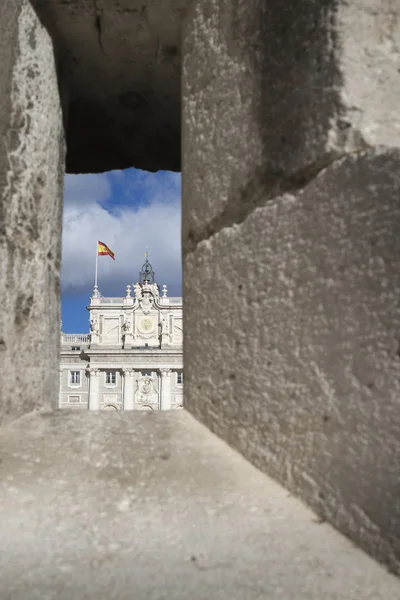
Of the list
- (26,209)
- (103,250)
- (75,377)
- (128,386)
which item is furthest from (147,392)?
(26,209)

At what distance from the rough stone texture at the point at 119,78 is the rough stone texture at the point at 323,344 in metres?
0.82

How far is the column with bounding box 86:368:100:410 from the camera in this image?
100 ft

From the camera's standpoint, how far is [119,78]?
1875 millimetres

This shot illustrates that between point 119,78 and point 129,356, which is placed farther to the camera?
point 129,356

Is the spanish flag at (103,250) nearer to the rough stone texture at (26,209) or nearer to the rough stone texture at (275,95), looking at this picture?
the rough stone texture at (26,209)

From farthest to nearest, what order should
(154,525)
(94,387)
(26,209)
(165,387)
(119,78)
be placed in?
(94,387), (165,387), (119,78), (26,209), (154,525)

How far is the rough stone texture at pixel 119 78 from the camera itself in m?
1.60

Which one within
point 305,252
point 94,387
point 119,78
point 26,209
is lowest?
point 94,387

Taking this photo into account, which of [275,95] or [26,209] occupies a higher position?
[275,95]

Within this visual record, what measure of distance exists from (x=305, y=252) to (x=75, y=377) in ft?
105

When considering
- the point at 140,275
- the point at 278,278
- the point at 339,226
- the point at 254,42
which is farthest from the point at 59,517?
the point at 140,275

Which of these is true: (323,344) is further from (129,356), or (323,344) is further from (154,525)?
(129,356)

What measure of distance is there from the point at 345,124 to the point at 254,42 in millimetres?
386

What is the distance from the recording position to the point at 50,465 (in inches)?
46.7
